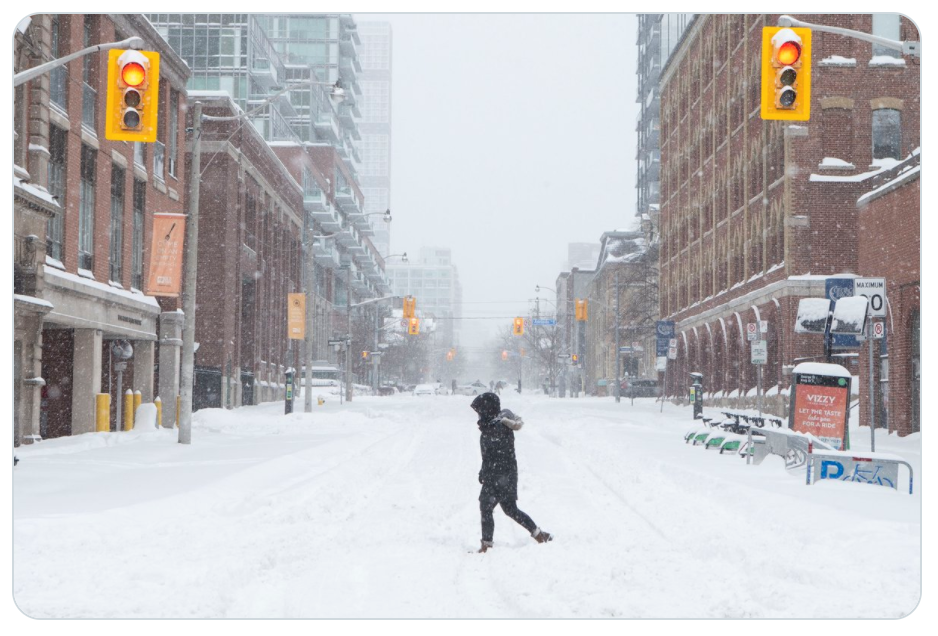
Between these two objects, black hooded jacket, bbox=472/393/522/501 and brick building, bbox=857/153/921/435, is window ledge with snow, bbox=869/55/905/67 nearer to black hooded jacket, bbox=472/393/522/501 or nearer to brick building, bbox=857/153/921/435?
brick building, bbox=857/153/921/435

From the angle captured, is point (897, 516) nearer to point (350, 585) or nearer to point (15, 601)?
point (350, 585)

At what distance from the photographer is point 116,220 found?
2681 cm

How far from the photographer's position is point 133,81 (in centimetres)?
1197

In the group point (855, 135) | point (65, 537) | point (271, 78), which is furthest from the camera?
point (271, 78)

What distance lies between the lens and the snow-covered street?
7605 millimetres

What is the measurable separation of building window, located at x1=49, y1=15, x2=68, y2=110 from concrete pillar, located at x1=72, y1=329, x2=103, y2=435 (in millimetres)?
5468

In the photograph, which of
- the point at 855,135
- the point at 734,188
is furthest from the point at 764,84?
the point at 734,188

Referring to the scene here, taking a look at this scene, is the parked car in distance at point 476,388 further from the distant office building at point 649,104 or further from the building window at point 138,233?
the building window at point 138,233

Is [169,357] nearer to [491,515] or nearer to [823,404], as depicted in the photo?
[823,404]

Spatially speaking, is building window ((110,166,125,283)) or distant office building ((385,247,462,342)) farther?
distant office building ((385,247,462,342))

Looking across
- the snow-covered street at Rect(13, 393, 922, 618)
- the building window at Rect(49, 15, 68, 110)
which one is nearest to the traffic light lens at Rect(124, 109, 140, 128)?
the snow-covered street at Rect(13, 393, 922, 618)

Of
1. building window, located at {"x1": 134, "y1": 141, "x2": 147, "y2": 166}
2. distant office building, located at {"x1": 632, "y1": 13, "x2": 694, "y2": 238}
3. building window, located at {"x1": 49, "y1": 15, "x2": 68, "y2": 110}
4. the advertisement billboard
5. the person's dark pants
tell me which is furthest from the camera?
distant office building, located at {"x1": 632, "y1": 13, "x2": 694, "y2": 238}
